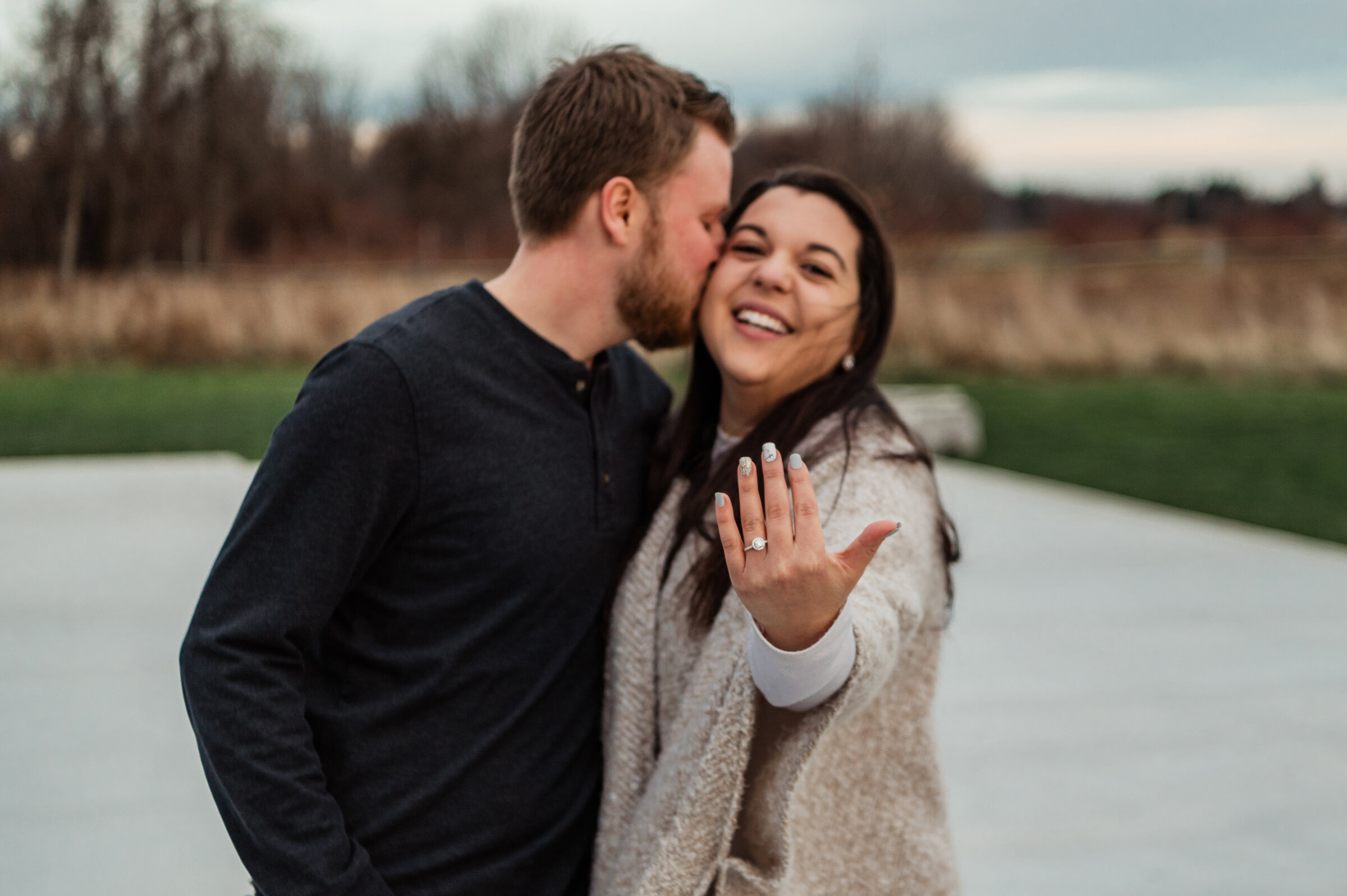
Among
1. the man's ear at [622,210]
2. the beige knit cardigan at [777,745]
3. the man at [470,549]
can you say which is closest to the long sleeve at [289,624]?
the man at [470,549]

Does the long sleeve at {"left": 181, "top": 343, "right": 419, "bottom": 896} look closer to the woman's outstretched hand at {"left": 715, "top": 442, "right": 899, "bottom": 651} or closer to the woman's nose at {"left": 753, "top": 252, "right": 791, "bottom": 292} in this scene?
the woman's outstretched hand at {"left": 715, "top": 442, "right": 899, "bottom": 651}

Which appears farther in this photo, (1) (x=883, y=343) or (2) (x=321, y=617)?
(1) (x=883, y=343)

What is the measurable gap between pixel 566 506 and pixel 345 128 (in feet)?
143

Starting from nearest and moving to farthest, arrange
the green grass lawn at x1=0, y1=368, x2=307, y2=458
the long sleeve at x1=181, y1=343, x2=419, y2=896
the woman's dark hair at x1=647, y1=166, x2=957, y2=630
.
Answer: the long sleeve at x1=181, y1=343, x2=419, y2=896 < the woman's dark hair at x1=647, y1=166, x2=957, y2=630 < the green grass lawn at x1=0, y1=368, x2=307, y2=458

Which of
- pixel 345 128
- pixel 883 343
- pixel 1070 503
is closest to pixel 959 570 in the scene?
pixel 1070 503

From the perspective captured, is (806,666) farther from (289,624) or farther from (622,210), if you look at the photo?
(622,210)

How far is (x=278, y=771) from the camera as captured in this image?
4.64 ft

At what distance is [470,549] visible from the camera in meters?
1.60

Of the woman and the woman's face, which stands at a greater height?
the woman's face

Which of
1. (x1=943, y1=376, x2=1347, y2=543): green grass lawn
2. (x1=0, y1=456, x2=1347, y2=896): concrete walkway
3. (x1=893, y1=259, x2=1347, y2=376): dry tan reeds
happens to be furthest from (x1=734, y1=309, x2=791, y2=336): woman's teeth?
(x1=893, y1=259, x2=1347, y2=376): dry tan reeds

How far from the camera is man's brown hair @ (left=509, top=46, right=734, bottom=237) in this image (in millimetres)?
1780

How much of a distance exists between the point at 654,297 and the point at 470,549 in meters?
0.52

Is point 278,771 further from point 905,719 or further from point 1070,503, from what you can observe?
point 1070,503

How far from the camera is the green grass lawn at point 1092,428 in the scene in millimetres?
7523
